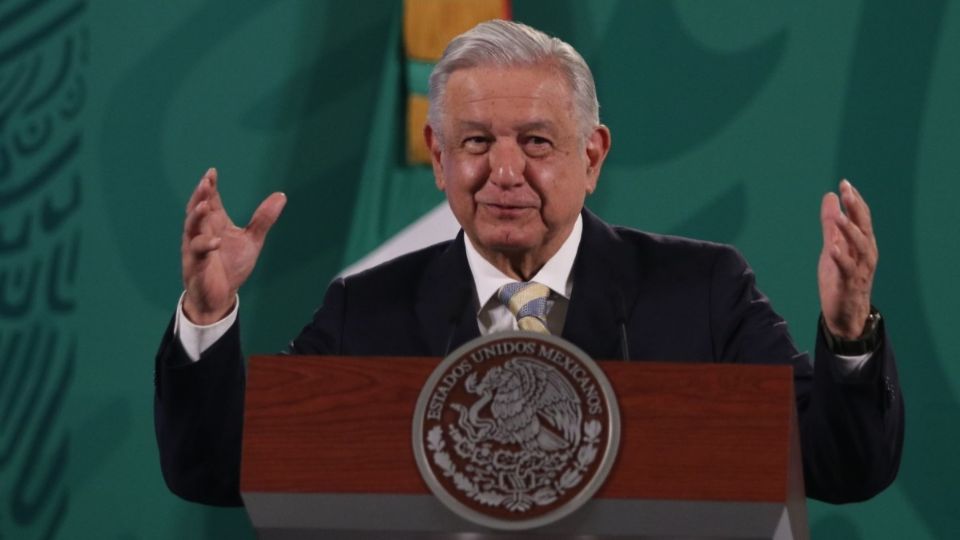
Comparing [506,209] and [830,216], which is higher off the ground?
[830,216]

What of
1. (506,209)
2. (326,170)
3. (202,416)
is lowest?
(326,170)

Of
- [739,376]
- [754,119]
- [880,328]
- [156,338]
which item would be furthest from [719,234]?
[739,376]

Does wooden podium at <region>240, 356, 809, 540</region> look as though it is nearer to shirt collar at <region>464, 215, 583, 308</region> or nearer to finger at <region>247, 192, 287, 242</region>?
finger at <region>247, 192, 287, 242</region>

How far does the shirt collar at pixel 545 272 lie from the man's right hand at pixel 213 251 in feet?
1.21

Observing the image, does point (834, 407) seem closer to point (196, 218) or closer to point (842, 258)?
point (842, 258)

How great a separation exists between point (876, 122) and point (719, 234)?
0.45 metres

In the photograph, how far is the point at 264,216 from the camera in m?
2.20

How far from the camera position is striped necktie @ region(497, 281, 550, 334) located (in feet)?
A: 7.52

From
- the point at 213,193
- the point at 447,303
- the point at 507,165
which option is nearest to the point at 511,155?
the point at 507,165

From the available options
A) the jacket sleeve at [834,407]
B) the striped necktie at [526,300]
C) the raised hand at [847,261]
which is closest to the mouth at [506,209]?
the striped necktie at [526,300]

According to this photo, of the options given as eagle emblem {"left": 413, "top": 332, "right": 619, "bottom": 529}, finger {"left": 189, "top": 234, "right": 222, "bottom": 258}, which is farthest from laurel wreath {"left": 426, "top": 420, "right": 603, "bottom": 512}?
finger {"left": 189, "top": 234, "right": 222, "bottom": 258}

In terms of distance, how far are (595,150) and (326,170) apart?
1458 mm

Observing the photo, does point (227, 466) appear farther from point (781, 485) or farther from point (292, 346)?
point (781, 485)

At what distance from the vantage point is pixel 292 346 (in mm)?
2428
